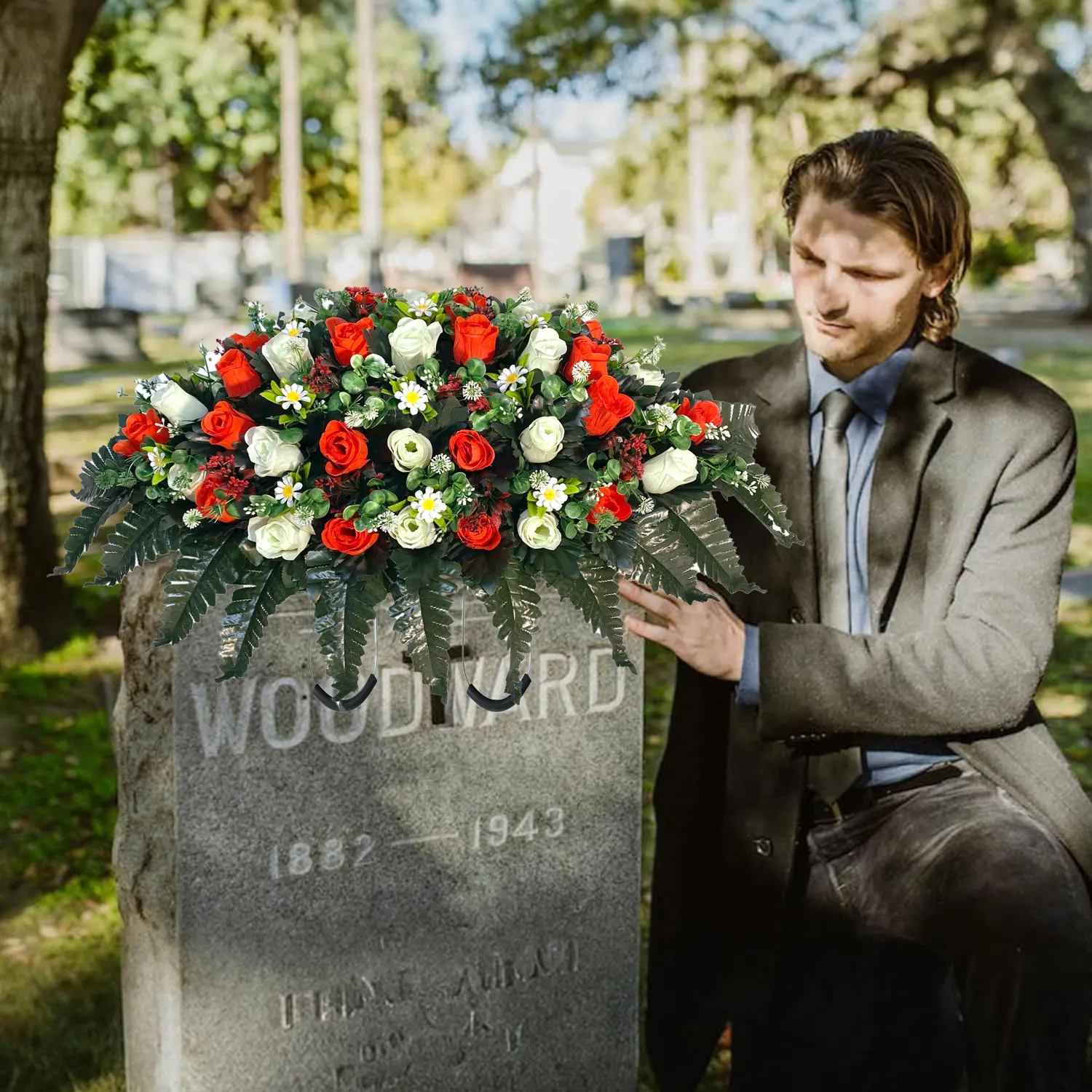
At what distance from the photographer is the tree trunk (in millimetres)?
5777

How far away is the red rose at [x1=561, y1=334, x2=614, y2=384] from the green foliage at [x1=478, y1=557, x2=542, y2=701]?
326mm

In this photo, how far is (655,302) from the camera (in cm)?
3647

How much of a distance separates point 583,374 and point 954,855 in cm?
109

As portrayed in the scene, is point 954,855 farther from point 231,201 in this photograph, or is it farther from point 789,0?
point 231,201

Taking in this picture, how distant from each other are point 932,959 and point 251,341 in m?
1.80

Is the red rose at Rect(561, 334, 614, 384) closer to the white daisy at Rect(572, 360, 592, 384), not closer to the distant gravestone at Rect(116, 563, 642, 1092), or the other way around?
the white daisy at Rect(572, 360, 592, 384)

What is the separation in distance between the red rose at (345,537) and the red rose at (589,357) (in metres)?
0.44

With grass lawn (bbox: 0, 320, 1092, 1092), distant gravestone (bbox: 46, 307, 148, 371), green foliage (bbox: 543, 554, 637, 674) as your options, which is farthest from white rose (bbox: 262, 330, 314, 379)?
distant gravestone (bbox: 46, 307, 148, 371)

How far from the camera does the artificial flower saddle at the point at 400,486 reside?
88.9 inches

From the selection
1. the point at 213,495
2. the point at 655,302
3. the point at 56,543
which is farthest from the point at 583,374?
the point at 655,302

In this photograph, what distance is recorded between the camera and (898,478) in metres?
2.82

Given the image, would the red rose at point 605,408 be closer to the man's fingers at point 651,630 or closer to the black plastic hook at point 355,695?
the man's fingers at point 651,630

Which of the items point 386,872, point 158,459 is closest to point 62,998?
point 386,872

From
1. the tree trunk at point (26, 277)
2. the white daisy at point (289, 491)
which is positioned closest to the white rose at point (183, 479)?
Result: the white daisy at point (289, 491)
